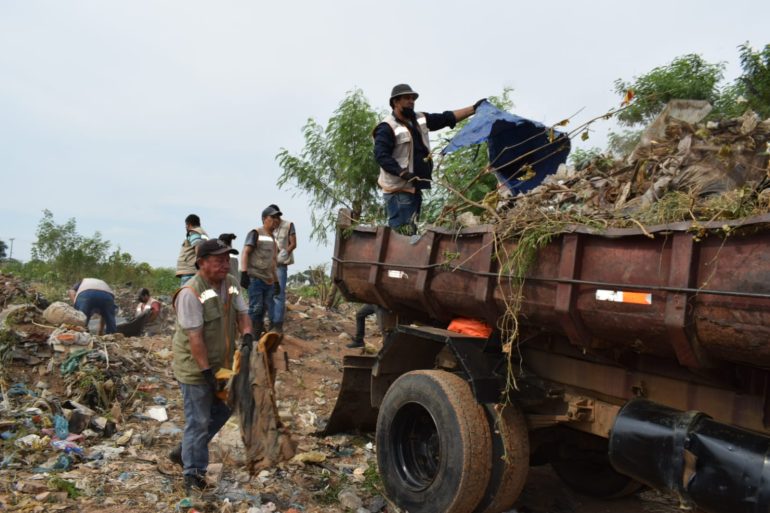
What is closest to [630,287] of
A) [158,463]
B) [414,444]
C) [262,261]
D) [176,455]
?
[414,444]

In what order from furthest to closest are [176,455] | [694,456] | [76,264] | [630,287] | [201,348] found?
[76,264] < [176,455] < [201,348] < [630,287] < [694,456]

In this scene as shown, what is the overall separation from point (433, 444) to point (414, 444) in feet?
0.66

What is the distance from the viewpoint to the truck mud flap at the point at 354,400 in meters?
5.17

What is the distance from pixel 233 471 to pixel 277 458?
0.83 m

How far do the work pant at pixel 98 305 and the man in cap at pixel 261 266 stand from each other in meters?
2.47

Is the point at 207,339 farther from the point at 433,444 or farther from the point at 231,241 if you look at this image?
the point at 231,241

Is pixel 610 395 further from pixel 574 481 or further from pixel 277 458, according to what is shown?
pixel 277 458

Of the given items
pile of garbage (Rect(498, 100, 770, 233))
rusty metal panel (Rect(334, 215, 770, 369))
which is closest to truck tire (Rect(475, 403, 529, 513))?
rusty metal panel (Rect(334, 215, 770, 369))

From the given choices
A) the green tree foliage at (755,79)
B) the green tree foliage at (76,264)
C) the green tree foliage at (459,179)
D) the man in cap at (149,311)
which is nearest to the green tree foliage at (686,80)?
the green tree foliage at (755,79)

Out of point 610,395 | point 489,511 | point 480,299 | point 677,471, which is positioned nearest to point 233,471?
point 489,511

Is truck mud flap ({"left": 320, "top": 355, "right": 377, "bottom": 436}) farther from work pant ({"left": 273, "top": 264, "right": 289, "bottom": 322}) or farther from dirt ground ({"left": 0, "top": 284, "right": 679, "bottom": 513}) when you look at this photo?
work pant ({"left": 273, "top": 264, "right": 289, "bottom": 322})

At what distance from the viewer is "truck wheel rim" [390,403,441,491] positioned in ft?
13.1

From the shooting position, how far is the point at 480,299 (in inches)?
140

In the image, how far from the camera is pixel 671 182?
11.0ft
